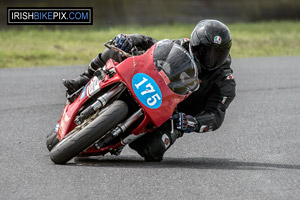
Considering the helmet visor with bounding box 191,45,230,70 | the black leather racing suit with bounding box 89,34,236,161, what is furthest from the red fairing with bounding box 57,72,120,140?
the helmet visor with bounding box 191,45,230,70

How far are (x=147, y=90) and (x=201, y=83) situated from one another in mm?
1092

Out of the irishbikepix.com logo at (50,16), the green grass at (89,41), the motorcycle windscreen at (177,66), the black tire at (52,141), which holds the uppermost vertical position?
the motorcycle windscreen at (177,66)

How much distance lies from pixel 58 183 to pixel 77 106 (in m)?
0.98

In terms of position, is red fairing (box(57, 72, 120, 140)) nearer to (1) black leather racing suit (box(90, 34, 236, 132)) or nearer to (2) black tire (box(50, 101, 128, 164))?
(2) black tire (box(50, 101, 128, 164))

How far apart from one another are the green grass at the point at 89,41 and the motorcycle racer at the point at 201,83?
27.9 ft

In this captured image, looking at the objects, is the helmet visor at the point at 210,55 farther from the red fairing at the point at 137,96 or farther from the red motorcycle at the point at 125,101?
the red fairing at the point at 137,96

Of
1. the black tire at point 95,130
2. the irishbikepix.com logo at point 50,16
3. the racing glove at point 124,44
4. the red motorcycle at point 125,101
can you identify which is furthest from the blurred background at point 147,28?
the black tire at point 95,130

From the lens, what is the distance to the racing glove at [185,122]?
610 centimetres

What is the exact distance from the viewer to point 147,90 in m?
5.70

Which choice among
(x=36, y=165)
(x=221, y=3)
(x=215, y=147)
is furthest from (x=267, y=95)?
(x=221, y=3)

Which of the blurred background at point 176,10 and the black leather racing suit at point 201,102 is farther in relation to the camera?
the blurred background at point 176,10

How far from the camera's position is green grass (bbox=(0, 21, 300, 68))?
1594cm

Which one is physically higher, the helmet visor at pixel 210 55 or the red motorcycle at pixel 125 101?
the helmet visor at pixel 210 55

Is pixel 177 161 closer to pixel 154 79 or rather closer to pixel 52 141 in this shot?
pixel 154 79
